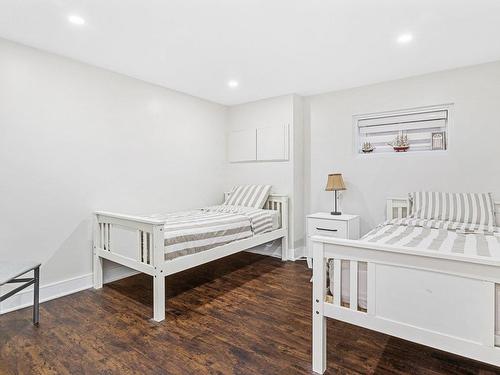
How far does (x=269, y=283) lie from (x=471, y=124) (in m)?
2.73

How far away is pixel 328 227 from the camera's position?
3.28 meters

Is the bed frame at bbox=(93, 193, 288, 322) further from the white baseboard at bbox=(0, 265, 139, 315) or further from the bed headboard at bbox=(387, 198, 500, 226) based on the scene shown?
the bed headboard at bbox=(387, 198, 500, 226)

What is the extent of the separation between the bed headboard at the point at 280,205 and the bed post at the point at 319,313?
2.23 metres

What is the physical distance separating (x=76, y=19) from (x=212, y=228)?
2.03m

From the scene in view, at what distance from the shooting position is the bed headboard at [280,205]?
391 centimetres

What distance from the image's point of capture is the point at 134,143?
3357mm

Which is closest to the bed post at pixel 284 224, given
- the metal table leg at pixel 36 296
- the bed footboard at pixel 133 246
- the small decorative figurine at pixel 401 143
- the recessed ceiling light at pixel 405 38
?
the small decorative figurine at pixel 401 143

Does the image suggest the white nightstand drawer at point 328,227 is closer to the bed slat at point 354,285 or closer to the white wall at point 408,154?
the white wall at point 408,154

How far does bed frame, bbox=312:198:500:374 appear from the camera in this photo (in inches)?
49.8

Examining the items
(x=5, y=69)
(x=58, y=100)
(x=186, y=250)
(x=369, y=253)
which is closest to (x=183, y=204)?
(x=186, y=250)

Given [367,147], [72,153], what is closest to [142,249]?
[72,153]

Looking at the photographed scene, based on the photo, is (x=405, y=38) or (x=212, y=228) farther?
(x=212, y=228)

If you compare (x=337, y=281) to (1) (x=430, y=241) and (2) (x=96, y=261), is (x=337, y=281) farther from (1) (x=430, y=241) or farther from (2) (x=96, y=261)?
(2) (x=96, y=261)

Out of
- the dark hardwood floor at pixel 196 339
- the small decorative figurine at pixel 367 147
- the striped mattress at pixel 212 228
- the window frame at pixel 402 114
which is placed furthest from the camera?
the small decorative figurine at pixel 367 147
